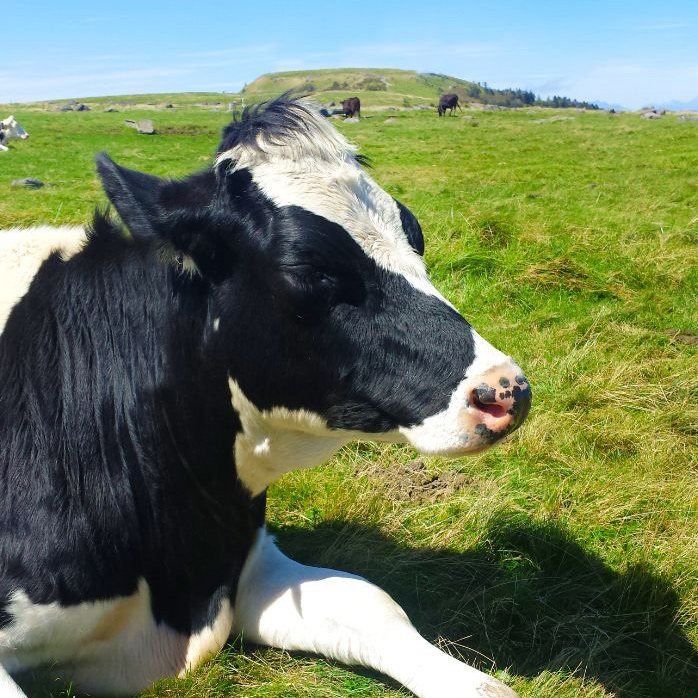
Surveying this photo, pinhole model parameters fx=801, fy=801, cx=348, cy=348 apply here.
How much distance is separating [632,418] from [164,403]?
11.2ft

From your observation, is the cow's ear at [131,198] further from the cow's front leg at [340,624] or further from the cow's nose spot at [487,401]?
the cow's front leg at [340,624]

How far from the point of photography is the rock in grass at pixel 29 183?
1644cm

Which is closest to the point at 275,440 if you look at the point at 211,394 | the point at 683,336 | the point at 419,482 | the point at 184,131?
the point at 211,394

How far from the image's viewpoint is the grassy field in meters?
3.07

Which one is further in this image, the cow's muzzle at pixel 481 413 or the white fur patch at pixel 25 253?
the white fur patch at pixel 25 253

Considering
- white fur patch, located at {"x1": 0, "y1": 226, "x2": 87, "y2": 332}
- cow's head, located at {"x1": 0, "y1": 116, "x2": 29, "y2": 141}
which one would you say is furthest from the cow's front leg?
cow's head, located at {"x1": 0, "y1": 116, "x2": 29, "y2": 141}

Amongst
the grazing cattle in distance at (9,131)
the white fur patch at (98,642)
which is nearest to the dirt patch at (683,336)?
the white fur patch at (98,642)

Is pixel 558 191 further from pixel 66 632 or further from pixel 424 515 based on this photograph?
pixel 66 632

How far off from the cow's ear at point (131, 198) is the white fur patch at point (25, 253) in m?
0.63

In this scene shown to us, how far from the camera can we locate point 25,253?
3.06m

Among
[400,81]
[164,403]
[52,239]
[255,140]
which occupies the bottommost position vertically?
[164,403]

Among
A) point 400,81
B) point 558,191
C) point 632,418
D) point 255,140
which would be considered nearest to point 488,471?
point 632,418

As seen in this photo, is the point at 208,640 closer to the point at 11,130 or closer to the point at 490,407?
the point at 490,407

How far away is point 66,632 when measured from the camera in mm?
2533
